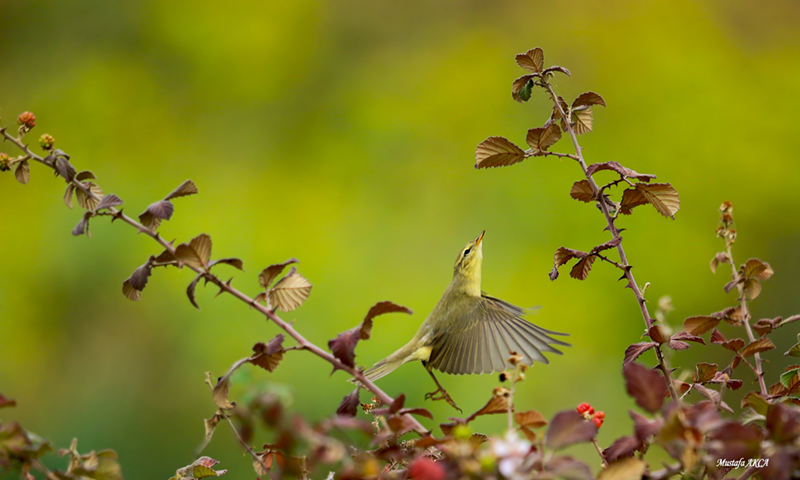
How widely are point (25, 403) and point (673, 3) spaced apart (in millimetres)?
3135

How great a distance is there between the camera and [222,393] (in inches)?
21.9

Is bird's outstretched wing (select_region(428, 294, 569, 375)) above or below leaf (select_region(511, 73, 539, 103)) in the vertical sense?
below

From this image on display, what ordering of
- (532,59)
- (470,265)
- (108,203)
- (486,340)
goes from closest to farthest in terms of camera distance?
(108,203), (532,59), (486,340), (470,265)

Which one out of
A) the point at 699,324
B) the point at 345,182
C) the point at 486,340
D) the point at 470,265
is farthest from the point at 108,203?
the point at 345,182

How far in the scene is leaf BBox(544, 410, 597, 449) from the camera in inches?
15.5

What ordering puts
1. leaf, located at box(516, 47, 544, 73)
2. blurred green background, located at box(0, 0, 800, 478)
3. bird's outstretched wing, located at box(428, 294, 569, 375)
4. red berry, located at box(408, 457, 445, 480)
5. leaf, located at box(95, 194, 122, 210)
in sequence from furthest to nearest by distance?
blurred green background, located at box(0, 0, 800, 478)
bird's outstretched wing, located at box(428, 294, 569, 375)
leaf, located at box(516, 47, 544, 73)
leaf, located at box(95, 194, 122, 210)
red berry, located at box(408, 457, 445, 480)

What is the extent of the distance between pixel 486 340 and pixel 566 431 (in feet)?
2.51

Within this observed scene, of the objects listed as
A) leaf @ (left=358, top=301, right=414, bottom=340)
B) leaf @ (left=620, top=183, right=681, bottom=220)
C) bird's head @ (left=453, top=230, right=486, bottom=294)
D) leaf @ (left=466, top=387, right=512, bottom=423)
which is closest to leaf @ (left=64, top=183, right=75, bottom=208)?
leaf @ (left=358, top=301, right=414, bottom=340)

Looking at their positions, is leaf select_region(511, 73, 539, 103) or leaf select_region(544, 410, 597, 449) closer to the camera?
leaf select_region(544, 410, 597, 449)

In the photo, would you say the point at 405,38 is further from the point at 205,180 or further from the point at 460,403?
the point at 460,403

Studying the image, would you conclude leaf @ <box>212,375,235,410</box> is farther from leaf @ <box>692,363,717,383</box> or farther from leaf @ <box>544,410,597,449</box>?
leaf @ <box>692,363,717,383</box>

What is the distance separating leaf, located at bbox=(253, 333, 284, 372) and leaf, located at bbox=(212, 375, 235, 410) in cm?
3

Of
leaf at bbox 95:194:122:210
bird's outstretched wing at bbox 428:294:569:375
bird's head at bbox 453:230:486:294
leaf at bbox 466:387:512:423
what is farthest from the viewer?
bird's head at bbox 453:230:486:294

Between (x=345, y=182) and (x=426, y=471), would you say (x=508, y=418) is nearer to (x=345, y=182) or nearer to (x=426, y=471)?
(x=426, y=471)
